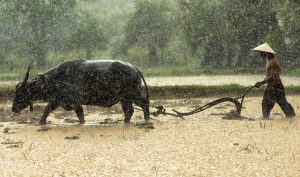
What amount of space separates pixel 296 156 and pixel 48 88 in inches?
293

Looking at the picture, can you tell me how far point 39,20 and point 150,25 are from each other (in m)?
18.3

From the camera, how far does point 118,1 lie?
139 meters

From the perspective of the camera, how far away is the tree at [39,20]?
52750 millimetres

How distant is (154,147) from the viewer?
1054 cm

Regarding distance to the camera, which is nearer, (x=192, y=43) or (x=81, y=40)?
(x=192, y=43)

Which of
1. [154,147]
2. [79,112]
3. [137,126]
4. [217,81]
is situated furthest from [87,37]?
[154,147]

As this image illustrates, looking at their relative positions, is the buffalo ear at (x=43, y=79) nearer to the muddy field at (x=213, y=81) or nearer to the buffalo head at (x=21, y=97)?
the buffalo head at (x=21, y=97)

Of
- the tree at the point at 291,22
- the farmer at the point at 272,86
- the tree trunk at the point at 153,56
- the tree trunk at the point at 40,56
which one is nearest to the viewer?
the farmer at the point at 272,86

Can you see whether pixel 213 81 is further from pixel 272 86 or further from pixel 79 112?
pixel 79 112

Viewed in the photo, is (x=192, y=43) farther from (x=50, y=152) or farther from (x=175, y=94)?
(x=50, y=152)

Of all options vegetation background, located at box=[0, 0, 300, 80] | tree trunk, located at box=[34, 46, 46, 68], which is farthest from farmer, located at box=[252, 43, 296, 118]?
tree trunk, located at box=[34, 46, 46, 68]

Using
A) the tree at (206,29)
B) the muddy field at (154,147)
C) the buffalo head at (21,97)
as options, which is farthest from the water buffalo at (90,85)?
the tree at (206,29)

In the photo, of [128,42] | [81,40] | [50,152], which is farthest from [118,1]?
[50,152]

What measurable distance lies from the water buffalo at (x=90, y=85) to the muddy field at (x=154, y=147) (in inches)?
25.2
